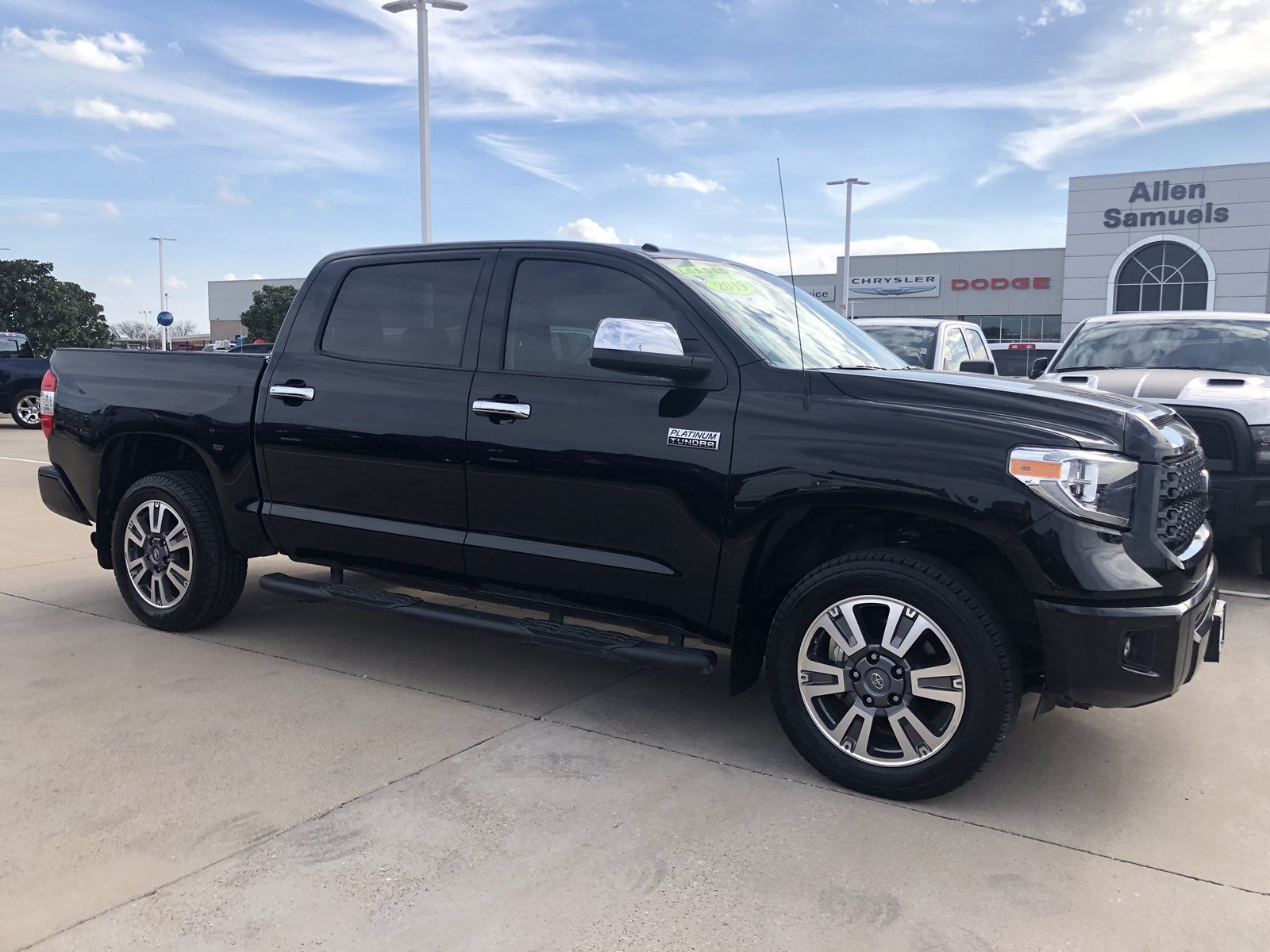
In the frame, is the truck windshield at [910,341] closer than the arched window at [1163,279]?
Yes

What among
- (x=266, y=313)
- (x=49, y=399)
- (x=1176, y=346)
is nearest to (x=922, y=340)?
(x=1176, y=346)

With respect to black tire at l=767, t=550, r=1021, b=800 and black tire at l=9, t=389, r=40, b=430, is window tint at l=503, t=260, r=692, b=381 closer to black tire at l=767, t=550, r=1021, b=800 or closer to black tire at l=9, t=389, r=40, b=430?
black tire at l=767, t=550, r=1021, b=800

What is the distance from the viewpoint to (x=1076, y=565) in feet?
10.5

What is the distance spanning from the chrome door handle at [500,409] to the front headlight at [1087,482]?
191 centimetres

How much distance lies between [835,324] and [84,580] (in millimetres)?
5001

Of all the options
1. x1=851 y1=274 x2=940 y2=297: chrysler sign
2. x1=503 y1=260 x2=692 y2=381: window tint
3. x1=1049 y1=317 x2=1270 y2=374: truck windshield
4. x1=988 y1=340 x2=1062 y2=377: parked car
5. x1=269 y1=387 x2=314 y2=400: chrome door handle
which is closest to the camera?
x1=503 y1=260 x2=692 y2=381: window tint

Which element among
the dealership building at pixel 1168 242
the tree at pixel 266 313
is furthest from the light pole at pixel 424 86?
the tree at pixel 266 313

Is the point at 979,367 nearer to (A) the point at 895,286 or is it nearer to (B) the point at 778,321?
(B) the point at 778,321

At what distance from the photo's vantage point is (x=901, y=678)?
11.3ft

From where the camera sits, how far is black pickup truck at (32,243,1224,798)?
3268 millimetres

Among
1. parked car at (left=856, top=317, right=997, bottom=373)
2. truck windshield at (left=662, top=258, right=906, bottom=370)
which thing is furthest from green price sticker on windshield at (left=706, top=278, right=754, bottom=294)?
parked car at (left=856, top=317, right=997, bottom=373)

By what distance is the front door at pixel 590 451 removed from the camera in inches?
149

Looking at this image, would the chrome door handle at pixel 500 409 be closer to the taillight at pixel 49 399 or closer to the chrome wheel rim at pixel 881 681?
the chrome wheel rim at pixel 881 681

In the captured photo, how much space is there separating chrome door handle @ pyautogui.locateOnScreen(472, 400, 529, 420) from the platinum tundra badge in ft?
2.15
